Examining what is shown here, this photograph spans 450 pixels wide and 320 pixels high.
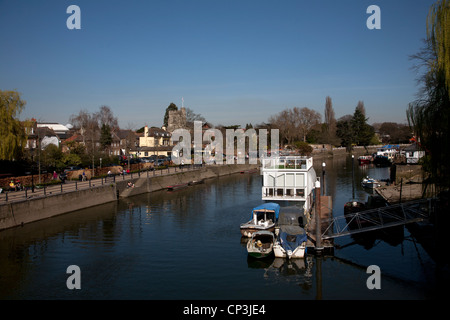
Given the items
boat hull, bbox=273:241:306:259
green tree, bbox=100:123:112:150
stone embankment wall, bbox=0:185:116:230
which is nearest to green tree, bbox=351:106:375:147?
green tree, bbox=100:123:112:150

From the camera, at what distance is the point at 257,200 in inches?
1731

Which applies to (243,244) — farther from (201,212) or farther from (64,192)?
(64,192)

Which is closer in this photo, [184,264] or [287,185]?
[184,264]

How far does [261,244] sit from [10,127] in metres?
32.4

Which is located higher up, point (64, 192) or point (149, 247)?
point (64, 192)

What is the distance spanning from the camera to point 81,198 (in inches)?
1533

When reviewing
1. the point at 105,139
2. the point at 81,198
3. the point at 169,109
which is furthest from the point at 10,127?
the point at 169,109

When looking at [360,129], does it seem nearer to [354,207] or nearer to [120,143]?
[120,143]

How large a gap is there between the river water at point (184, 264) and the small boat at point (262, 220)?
1437 mm

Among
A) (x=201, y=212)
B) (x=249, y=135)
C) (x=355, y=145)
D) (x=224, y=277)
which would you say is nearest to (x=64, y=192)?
(x=201, y=212)

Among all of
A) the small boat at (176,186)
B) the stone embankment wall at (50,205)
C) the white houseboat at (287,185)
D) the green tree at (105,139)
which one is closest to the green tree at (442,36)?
the white houseboat at (287,185)

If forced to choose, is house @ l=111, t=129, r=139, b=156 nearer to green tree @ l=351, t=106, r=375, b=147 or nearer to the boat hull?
the boat hull

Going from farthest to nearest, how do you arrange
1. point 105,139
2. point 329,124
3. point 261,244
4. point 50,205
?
point 329,124 → point 105,139 → point 50,205 → point 261,244

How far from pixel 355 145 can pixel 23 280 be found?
140569 millimetres
